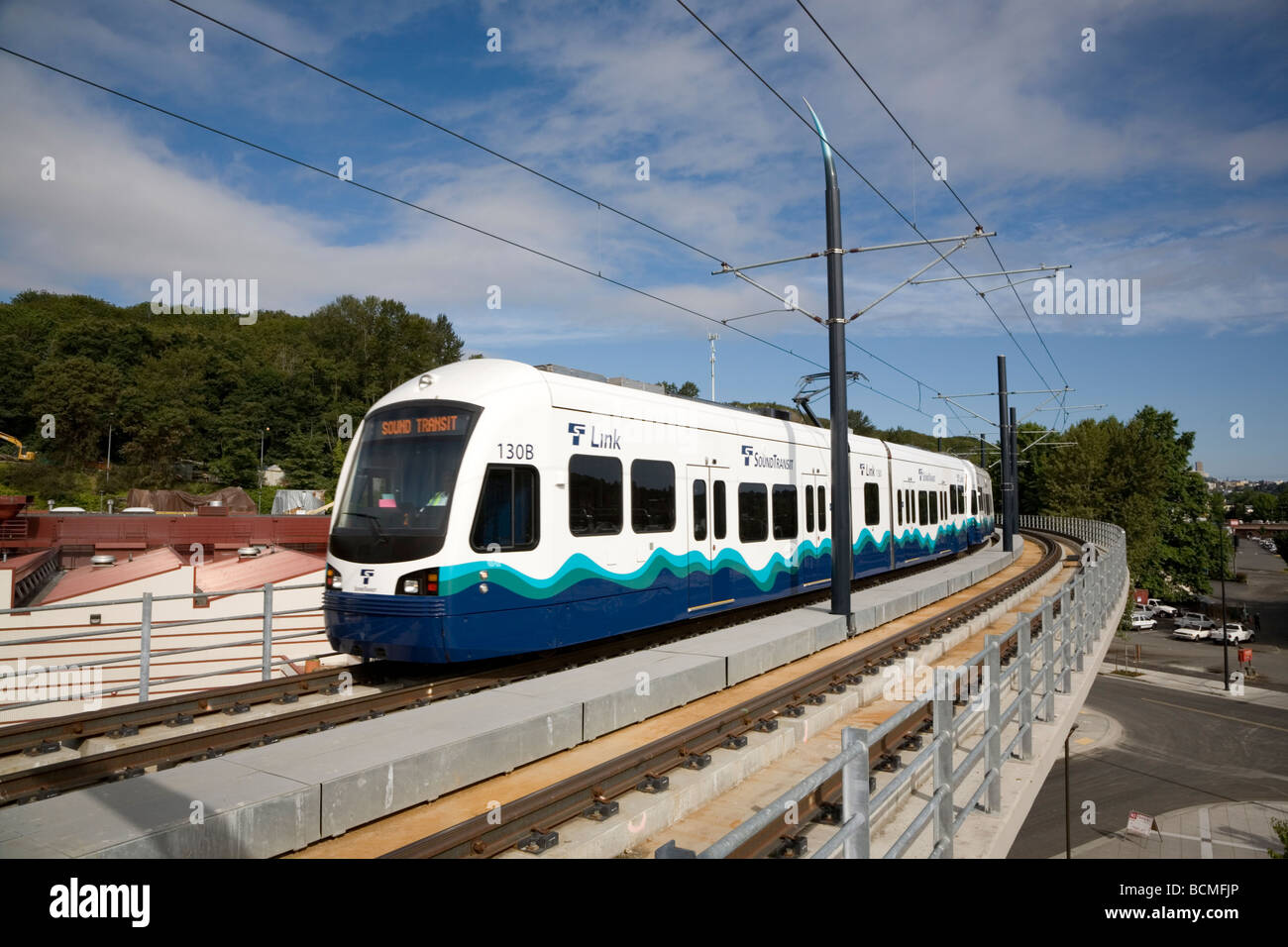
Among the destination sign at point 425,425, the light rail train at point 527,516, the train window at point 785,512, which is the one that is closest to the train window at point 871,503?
the train window at point 785,512

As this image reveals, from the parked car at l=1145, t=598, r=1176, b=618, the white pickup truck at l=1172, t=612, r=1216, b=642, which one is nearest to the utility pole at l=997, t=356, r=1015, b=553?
the white pickup truck at l=1172, t=612, r=1216, b=642

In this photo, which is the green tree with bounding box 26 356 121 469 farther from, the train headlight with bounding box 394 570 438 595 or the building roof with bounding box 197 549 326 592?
the train headlight with bounding box 394 570 438 595

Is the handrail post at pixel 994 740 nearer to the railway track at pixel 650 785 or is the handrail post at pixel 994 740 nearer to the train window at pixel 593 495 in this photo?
the railway track at pixel 650 785

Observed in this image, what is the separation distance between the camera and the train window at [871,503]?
64.4ft

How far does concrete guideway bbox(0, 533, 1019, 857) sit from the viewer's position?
477 cm

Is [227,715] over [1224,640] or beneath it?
over

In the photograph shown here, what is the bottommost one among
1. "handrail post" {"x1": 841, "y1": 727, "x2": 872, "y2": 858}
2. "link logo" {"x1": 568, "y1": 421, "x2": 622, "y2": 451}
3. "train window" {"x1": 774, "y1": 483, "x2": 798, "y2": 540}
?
"handrail post" {"x1": 841, "y1": 727, "x2": 872, "y2": 858}

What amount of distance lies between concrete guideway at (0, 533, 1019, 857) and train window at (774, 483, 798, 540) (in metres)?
5.30

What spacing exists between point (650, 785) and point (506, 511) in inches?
157

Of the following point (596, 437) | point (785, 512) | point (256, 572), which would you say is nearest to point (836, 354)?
point (785, 512)

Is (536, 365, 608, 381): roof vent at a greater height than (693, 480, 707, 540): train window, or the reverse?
(536, 365, 608, 381): roof vent

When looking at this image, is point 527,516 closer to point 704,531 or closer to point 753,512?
point 704,531

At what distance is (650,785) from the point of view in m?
6.46
